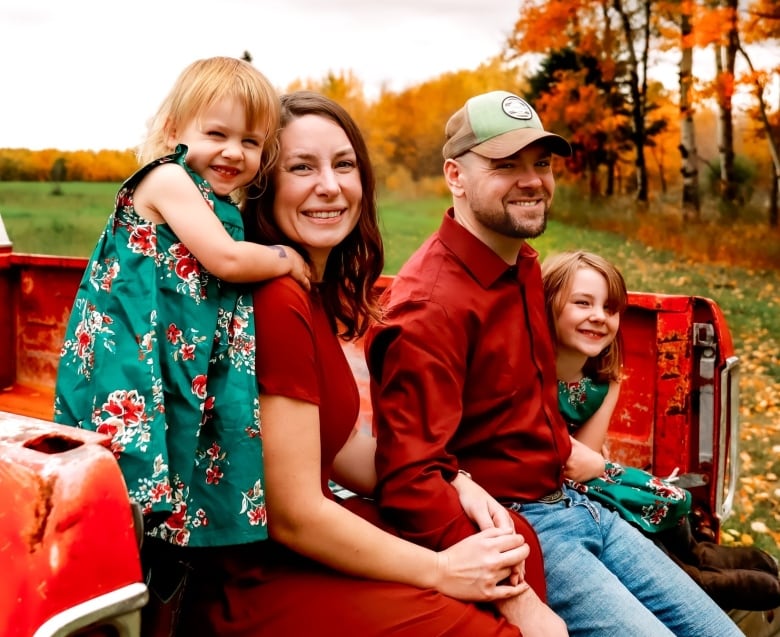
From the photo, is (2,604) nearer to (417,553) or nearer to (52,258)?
(417,553)

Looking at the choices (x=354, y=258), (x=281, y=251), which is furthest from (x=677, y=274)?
(x=281, y=251)

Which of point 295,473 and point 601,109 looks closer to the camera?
point 295,473

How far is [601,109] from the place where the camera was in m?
15.5

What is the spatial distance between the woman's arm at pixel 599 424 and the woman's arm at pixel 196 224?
1296 mm

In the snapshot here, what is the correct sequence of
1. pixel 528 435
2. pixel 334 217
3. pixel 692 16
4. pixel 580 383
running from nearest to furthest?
pixel 334 217, pixel 528 435, pixel 580 383, pixel 692 16

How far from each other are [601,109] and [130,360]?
1502 cm

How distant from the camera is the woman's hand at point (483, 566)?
70.0 inches

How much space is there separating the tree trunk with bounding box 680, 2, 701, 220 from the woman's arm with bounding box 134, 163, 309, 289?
1264 centimetres

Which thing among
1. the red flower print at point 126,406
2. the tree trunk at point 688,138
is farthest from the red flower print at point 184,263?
the tree trunk at point 688,138

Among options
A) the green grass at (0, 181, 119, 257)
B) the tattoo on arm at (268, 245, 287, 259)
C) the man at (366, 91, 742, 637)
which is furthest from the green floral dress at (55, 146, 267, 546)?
the green grass at (0, 181, 119, 257)

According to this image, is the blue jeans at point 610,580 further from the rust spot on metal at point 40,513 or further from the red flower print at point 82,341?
the rust spot on metal at point 40,513

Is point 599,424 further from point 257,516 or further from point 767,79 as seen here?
point 767,79

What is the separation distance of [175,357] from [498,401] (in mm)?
925

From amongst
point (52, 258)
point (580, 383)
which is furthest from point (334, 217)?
point (52, 258)
